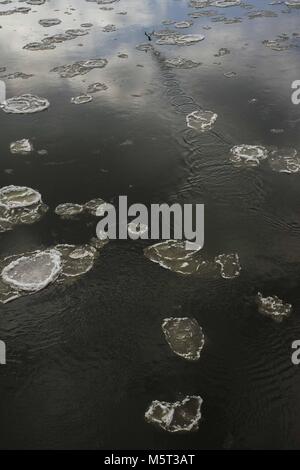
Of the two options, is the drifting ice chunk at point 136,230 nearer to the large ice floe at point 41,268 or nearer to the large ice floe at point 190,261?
the large ice floe at point 190,261

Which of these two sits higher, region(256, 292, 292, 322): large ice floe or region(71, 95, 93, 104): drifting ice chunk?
region(71, 95, 93, 104): drifting ice chunk

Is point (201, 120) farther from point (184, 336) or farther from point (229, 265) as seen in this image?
point (184, 336)

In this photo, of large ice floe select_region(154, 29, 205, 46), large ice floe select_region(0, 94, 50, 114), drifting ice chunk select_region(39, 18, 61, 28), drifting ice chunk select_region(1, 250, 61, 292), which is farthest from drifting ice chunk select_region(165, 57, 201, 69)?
drifting ice chunk select_region(1, 250, 61, 292)

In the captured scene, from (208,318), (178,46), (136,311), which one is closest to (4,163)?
(136,311)

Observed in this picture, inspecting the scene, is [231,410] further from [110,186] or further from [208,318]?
[110,186]

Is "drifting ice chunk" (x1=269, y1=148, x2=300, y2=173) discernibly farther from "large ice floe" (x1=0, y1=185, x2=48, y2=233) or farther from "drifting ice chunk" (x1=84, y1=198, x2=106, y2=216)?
"large ice floe" (x1=0, y1=185, x2=48, y2=233)

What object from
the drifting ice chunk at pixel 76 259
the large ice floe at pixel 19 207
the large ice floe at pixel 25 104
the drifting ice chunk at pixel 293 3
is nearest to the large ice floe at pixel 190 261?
the drifting ice chunk at pixel 76 259
